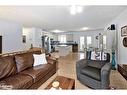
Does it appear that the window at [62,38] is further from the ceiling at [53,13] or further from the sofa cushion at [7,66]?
the sofa cushion at [7,66]

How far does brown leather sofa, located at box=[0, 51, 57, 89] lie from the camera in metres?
2.58

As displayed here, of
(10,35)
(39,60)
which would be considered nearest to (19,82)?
(39,60)

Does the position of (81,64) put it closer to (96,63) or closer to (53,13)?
(96,63)

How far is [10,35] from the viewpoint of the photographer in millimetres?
6832

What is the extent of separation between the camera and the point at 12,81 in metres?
2.56

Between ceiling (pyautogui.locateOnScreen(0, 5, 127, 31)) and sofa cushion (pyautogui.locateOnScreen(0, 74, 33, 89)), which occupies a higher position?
ceiling (pyautogui.locateOnScreen(0, 5, 127, 31))

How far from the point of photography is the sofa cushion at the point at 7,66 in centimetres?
283

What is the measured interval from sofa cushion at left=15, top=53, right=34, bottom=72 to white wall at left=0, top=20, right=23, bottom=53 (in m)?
3.06

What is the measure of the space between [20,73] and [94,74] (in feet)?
5.48

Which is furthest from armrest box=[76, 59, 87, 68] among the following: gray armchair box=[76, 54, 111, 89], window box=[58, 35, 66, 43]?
window box=[58, 35, 66, 43]

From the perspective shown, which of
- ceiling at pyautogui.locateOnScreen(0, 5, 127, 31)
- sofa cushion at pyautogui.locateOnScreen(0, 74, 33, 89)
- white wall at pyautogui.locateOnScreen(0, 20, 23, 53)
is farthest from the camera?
white wall at pyautogui.locateOnScreen(0, 20, 23, 53)

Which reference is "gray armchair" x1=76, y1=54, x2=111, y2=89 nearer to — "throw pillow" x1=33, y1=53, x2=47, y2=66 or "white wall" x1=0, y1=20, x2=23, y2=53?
"throw pillow" x1=33, y1=53, x2=47, y2=66

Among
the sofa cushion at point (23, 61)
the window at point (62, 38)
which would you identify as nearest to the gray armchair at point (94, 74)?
the sofa cushion at point (23, 61)
